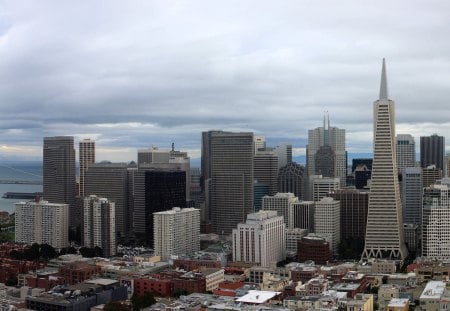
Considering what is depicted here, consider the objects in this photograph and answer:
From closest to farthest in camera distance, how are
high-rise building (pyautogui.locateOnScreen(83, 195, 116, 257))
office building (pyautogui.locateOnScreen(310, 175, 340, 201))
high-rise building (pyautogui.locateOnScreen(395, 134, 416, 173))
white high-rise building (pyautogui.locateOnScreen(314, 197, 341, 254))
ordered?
1. high-rise building (pyautogui.locateOnScreen(83, 195, 116, 257))
2. white high-rise building (pyautogui.locateOnScreen(314, 197, 341, 254))
3. office building (pyautogui.locateOnScreen(310, 175, 340, 201))
4. high-rise building (pyautogui.locateOnScreen(395, 134, 416, 173))

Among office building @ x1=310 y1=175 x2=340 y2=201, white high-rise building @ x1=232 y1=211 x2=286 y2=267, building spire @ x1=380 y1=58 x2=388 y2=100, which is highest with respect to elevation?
building spire @ x1=380 y1=58 x2=388 y2=100

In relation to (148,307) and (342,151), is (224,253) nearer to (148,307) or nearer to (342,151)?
(148,307)

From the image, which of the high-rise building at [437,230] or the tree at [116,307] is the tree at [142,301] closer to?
the tree at [116,307]

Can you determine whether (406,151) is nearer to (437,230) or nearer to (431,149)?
(431,149)

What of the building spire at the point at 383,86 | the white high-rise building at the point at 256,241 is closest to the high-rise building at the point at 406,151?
the building spire at the point at 383,86

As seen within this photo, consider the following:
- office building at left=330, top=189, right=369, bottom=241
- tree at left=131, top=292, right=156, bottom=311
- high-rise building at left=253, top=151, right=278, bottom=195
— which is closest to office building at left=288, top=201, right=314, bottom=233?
office building at left=330, top=189, right=369, bottom=241

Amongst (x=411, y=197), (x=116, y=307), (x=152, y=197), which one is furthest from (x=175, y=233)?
(x=411, y=197)

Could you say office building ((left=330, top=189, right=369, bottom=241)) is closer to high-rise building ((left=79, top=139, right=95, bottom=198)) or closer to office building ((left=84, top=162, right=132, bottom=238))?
office building ((left=84, top=162, right=132, bottom=238))

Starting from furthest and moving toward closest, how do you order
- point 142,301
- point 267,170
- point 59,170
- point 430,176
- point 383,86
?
1. point 267,170
2. point 59,170
3. point 430,176
4. point 383,86
5. point 142,301
